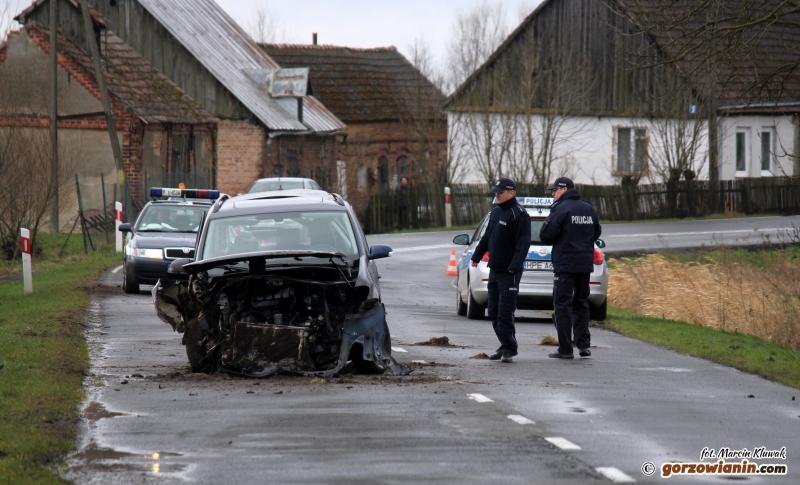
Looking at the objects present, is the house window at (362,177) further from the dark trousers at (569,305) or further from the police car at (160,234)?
the dark trousers at (569,305)

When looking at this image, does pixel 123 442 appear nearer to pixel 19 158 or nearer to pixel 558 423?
pixel 558 423

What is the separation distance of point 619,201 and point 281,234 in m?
35.3

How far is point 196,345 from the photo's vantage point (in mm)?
10531

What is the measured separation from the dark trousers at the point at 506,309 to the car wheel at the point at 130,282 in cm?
955

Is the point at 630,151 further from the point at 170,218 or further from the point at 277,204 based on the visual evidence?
the point at 277,204

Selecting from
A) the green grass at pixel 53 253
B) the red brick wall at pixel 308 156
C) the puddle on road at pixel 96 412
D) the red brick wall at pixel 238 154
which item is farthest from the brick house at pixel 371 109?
the puddle on road at pixel 96 412

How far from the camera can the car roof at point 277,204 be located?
38.5ft

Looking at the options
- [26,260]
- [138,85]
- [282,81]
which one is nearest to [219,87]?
[138,85]

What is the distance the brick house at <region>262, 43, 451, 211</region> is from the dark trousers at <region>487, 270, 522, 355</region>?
45.8 m

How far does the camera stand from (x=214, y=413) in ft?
28.2

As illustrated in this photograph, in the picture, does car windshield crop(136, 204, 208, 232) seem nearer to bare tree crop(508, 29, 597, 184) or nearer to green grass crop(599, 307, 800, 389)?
green grass crop(599, 307, 800, 389)

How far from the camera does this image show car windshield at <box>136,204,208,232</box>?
833 inches

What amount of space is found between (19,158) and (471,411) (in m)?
21.6

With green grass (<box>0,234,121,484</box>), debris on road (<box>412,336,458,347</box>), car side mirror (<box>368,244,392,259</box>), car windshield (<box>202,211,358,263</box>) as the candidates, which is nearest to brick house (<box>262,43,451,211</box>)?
green grass (<box>0,234,121,484</box>)
